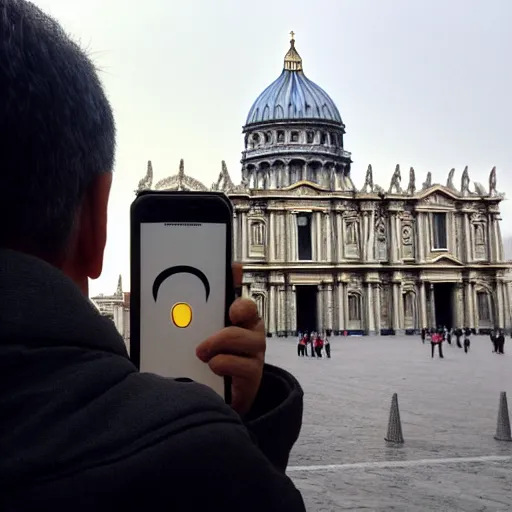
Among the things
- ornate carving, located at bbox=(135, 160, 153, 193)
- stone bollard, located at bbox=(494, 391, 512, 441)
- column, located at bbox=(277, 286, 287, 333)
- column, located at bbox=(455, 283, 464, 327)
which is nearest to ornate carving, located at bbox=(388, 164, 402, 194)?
column, located at bbox=(455, 283, 464, 327)

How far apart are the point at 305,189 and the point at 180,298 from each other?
1993 inches

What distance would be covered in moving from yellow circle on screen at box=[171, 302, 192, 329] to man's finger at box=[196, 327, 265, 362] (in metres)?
0.17

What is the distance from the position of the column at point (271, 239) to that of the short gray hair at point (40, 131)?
4986 cm

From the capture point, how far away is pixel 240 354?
1676 millimetres

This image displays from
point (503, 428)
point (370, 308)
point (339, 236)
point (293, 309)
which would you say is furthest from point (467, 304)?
point (503, 428)

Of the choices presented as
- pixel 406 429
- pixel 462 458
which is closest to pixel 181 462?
pixel 462 458

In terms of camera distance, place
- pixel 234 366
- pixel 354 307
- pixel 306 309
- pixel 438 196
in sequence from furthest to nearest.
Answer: pixel 306 309 → pixel 438 196 → pixel 354 307 → pixel 234 366

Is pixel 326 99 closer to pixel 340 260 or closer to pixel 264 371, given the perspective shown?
pixel 340 260

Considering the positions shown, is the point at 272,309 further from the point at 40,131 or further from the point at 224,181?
the point at 40,131

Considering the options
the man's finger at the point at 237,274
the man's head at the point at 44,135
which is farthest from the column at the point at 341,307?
the man's head at the point at 44,135

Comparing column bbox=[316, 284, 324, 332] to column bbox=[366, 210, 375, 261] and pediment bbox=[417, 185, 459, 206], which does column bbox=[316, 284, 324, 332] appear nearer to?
column bbox=[366, 210, 375, 261]

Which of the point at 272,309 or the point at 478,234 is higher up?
the point at 478,234

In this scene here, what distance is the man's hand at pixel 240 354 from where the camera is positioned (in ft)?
5.44

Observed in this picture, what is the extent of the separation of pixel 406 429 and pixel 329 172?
50174 millimetres
